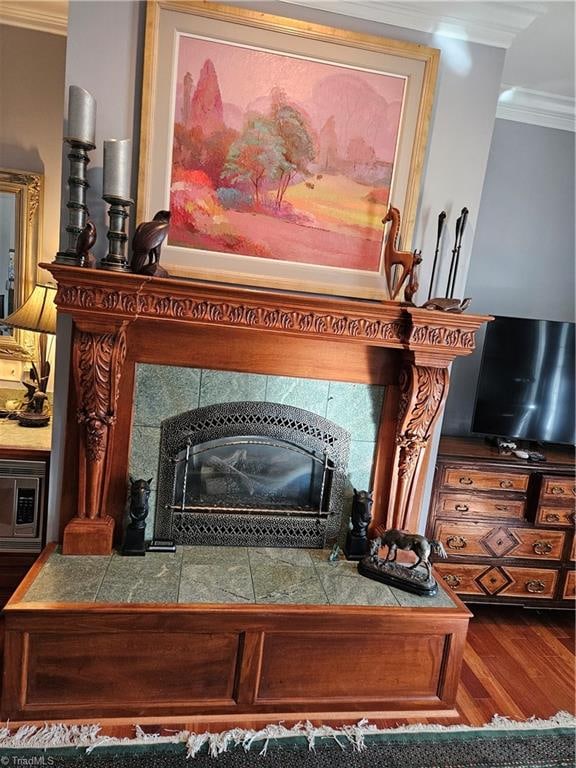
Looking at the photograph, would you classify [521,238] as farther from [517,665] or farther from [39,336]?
[39,336]

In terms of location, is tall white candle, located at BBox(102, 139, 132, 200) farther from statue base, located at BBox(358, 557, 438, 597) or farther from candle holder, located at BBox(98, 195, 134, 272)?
statue base, located at BBox(358, 557, 438, 597)

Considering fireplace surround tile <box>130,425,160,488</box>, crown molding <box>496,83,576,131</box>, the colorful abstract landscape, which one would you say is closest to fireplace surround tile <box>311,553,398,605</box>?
fireplace surround tile <box>130,425,160,488</box>

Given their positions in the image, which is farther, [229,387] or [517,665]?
[517,665]

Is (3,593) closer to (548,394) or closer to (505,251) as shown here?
(548,394)

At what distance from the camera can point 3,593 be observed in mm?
2279

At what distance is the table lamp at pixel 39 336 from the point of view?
7.82 ft

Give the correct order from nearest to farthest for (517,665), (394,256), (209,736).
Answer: (209,736)
(394,256)
(517,665)

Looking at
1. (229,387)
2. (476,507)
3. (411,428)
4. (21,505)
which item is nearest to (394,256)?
(411,428)

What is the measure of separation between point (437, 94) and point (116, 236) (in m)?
1.41

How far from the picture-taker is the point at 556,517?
2.54 meters

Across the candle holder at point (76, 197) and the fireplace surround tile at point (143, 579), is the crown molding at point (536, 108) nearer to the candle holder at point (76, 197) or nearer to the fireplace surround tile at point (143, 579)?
the candle holder at point (76, 197)

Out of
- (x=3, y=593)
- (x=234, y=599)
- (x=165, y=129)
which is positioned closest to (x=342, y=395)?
(x=234, y=599)

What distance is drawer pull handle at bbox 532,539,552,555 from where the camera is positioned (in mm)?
2561

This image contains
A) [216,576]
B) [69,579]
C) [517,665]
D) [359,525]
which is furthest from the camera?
[517,665]
